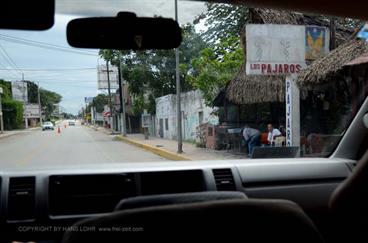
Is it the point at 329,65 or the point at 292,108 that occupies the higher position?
the point at 329,65

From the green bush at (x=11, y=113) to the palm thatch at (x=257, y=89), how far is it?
22.2ft

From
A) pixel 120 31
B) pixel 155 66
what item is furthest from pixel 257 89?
pixel 120 31

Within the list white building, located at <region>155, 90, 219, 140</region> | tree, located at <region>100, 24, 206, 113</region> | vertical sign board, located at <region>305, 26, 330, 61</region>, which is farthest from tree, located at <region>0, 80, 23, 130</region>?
white building, located at <region>155, 90, 219, 140</region>

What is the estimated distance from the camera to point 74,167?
348cm

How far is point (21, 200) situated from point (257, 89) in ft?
40.8

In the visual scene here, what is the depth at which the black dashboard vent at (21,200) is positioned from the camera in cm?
305

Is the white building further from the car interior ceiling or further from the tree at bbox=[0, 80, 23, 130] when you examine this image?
the car interior ceiling

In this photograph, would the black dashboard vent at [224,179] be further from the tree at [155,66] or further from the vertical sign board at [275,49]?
the vertical sign board at [275,49]

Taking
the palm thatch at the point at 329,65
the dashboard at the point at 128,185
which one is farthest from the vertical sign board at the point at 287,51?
the dashboard at the point at 128,185

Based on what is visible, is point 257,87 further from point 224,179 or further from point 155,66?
point 224,179

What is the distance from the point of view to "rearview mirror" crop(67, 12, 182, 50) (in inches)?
103

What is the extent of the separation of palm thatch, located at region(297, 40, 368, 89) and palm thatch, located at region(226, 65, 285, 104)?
2.45 meters

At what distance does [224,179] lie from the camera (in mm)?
3562

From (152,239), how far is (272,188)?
2.31 metres
